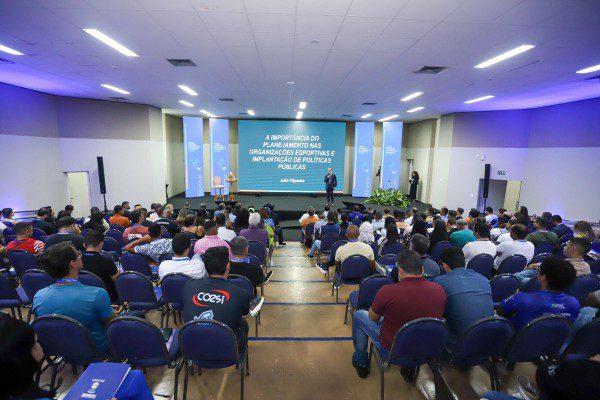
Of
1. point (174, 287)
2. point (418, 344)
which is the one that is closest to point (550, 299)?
point (418, 344)

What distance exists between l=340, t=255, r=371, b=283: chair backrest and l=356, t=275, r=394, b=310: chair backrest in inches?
33.2

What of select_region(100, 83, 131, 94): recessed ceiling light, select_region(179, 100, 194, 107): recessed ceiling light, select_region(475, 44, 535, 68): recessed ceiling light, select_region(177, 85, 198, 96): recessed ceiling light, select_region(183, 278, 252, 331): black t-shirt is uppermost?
select_region(179, 100, 194, 107): recessed ceiling light

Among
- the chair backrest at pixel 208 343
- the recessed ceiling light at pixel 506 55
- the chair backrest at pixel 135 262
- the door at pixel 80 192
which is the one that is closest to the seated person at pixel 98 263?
the chair backrest at pixel 135 262

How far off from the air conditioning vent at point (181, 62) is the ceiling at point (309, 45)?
27 centimetres

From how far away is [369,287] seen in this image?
3.16 m

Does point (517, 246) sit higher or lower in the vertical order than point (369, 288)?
higher

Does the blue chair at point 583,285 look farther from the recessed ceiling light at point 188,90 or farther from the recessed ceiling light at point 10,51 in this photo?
the recessed ceiling light at point 10,51

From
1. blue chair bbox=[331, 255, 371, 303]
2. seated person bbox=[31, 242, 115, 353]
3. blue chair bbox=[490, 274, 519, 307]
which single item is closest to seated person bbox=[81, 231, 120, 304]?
seated person bbox=[31, 242, 115, 353]

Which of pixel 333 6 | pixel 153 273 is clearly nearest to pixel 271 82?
pixel 333 6

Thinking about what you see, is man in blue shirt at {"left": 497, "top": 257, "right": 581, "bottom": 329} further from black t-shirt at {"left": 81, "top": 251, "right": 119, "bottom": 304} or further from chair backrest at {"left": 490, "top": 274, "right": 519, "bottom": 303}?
black t-shirt at {"left": 81, "top": 251, "right": 119, "bottom": 304}

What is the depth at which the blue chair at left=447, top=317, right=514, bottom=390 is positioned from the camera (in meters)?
2.19

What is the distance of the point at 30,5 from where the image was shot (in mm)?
3658

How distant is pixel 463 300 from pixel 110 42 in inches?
244

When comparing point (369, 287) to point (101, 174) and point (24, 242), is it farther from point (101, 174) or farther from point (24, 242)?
point (101, 174)
